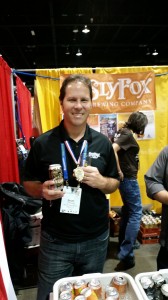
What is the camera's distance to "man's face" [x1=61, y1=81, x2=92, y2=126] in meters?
1.34

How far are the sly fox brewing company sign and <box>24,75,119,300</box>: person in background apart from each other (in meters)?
1.99

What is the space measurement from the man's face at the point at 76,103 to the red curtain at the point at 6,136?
1.30 m

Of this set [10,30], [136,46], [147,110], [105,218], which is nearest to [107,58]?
[136,46]

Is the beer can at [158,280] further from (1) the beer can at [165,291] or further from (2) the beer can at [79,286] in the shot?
(2) the beer can at [79,286]

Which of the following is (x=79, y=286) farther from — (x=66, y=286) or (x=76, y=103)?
(x=76, y=103)

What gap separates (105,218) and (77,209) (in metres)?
0.23

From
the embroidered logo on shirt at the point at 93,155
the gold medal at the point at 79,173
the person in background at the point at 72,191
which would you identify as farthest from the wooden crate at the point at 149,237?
the gold medal at the point at 79,173

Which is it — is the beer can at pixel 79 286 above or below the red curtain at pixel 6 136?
below

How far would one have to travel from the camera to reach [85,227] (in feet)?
4.55

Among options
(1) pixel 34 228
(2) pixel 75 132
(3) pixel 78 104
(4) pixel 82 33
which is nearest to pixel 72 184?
(2) pixel 75 132

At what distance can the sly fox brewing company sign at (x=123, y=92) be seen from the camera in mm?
3357

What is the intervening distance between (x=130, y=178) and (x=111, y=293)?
75.8 inches

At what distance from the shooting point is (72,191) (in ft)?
4.40

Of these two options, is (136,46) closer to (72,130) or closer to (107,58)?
(107,58)
